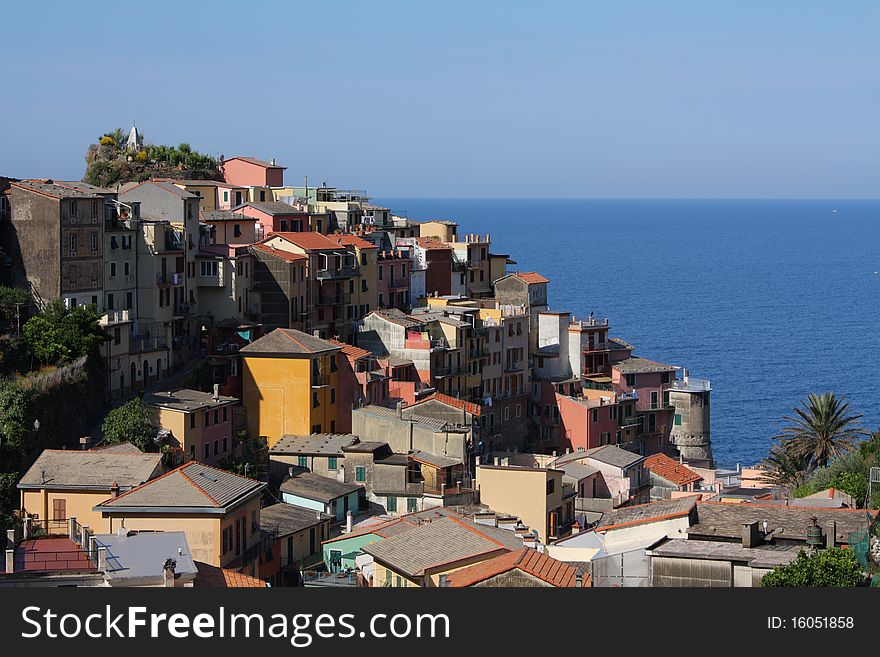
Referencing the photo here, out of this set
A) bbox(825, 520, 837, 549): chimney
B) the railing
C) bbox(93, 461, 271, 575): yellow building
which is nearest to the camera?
bbox(825, 520, 837, 549): chimney

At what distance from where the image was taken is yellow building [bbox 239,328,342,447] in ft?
→ 211

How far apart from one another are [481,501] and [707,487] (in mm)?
15265

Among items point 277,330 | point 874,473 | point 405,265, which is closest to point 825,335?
point 405,265

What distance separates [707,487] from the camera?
6856 cm

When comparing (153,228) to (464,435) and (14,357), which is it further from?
(464,435)

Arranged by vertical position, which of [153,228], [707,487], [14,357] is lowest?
[707,487]

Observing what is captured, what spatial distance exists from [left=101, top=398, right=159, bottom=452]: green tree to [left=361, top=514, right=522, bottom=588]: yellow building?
1456cm

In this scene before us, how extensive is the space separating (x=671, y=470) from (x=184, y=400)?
2100 cm

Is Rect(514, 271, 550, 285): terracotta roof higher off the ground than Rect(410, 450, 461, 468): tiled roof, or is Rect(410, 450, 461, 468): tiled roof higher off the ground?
Rect(514, 271, 550, 285): terracotta roof

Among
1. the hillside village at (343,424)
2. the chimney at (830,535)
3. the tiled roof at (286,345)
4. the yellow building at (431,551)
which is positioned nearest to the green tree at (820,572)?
the hillside village at (343,424)

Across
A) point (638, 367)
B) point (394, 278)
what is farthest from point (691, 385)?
point (394, 278)

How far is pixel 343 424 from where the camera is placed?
2603 inches

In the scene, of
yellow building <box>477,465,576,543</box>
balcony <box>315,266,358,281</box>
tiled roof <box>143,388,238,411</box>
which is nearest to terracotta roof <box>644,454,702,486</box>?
yellow building <box>477,465,576,543</box>

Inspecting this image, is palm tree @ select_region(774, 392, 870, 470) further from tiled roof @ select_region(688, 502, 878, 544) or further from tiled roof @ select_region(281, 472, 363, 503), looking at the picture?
tiled roof @ select_region(688, 502, 878, 544)
